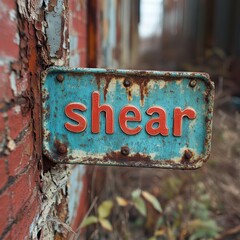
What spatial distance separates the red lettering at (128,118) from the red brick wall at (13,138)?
237mm

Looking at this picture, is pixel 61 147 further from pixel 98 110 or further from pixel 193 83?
pixel 193 83

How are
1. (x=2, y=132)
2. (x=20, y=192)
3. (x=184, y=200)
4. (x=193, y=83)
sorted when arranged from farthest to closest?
(x=184, y=200)
(x=193, y=83)
(x=20, y=192)
(x=2, y=132)

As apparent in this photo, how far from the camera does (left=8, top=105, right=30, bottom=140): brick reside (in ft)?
2.58

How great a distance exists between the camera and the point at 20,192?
0.85m

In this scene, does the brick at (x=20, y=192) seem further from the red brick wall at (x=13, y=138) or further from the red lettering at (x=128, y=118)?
the red lettering at (x=128, y=118)

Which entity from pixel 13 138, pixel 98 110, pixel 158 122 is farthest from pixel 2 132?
pixel 158 122

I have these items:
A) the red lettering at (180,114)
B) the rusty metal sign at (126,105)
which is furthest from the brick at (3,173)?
the red lettering at (180,114)

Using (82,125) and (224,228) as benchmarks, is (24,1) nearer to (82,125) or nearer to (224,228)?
(82,125)

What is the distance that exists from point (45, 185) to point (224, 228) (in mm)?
1792

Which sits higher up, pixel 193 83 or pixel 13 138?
pixel 193 83

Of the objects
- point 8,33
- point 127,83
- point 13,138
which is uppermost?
point 8,33

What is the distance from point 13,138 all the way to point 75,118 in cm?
20

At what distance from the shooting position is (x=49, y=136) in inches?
38.7

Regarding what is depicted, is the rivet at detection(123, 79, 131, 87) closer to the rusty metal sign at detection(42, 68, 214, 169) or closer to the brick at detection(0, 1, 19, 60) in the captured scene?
the rusty metal sign at detection(42, 68, 214, 169)
